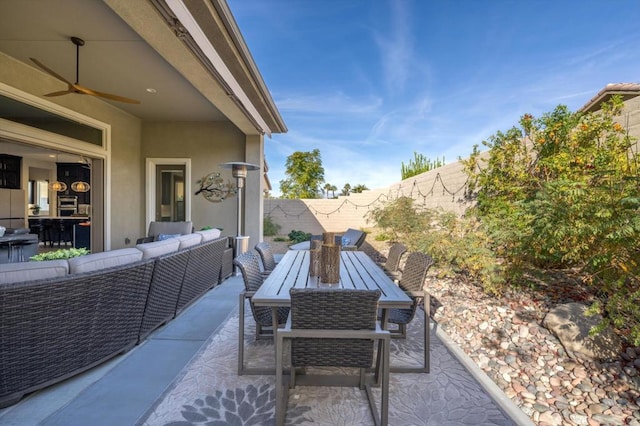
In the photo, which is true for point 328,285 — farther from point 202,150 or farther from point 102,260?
point 202,150

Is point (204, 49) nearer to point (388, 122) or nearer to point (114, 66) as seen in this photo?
point (114, 66)

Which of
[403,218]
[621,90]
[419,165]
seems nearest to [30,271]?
[403,218]

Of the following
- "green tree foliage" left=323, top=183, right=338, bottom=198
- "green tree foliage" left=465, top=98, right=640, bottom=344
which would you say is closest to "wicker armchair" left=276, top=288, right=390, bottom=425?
"green tree foliage" left=465, top=98, right=640, bottom=344

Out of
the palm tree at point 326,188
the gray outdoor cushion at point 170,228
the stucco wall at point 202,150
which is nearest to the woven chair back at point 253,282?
the gray outdoor cushion at point 170,228

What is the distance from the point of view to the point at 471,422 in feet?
5.77

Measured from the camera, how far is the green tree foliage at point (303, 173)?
22062mm

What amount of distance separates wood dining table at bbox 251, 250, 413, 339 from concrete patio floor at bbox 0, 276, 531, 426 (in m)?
0.91

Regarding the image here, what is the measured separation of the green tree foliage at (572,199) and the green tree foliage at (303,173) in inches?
658

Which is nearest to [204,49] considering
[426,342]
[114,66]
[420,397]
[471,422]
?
[114,66]

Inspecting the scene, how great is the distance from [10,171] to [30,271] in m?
10.4

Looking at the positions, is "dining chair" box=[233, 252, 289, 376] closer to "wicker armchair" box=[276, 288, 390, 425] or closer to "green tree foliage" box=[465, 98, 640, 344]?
"wicker armchair" box=[276, 288, 390, 425]

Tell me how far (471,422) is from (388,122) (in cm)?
1189

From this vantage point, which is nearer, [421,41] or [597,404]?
[597,404]

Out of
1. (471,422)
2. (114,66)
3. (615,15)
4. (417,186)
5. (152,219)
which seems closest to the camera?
(471,422)
